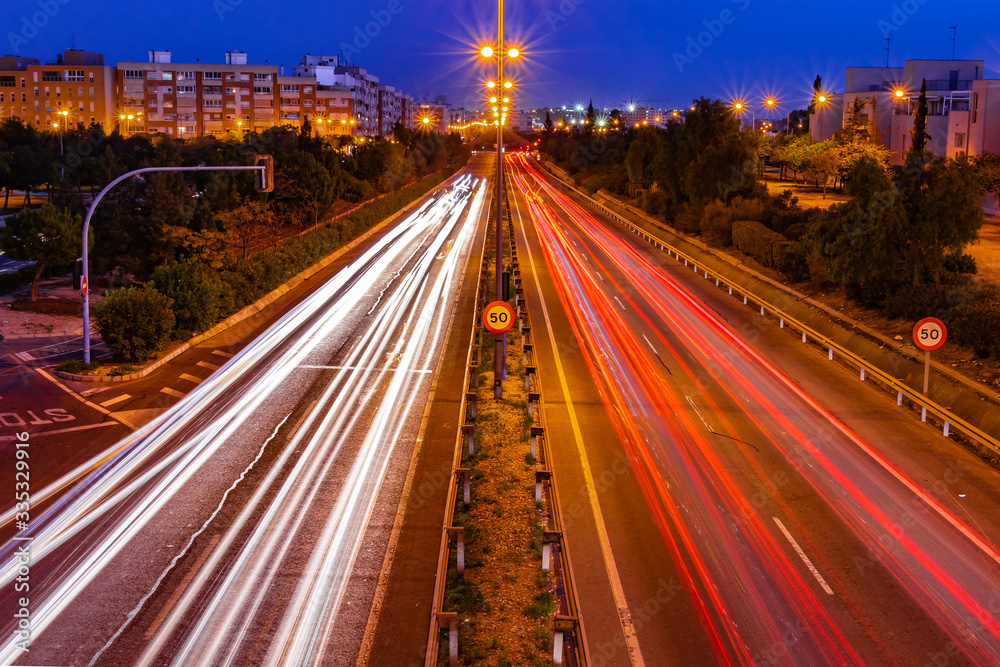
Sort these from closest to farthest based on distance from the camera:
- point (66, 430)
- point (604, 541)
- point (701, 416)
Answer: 1. point (604, 541)
2. point (66, 430)
3. point (701, 416)

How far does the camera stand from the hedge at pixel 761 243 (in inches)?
1283

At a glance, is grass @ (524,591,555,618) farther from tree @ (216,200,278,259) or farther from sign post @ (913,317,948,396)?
tree @ (216,200,278,259)

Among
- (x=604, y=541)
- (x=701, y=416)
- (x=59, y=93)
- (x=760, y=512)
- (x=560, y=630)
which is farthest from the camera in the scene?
(x=59, y=93)

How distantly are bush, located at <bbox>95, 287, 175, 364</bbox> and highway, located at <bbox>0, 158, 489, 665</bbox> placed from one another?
195 cm

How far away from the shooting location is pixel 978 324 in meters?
19.4

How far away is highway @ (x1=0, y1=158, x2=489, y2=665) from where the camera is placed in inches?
339

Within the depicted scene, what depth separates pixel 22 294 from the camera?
2947cm

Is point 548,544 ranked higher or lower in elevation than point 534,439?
lower

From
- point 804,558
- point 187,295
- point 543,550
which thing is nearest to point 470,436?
point 543,550

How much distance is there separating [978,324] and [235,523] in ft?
57.2

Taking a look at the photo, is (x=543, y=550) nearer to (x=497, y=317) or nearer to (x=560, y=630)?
(x=560, y=630)

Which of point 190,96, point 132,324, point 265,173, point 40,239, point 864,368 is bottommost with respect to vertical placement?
point 864,368

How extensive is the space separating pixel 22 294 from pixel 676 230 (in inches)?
1315

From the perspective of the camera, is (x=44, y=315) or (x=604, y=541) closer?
(x=604, y=541)
